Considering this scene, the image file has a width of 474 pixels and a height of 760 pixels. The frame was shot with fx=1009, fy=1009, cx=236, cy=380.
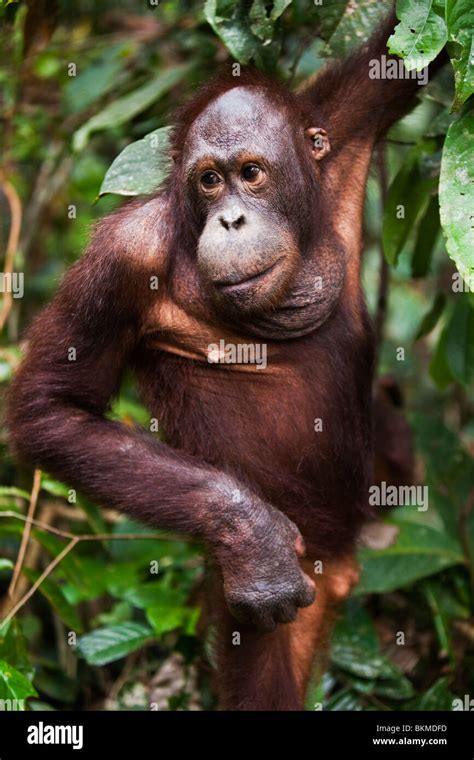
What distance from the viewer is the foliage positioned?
10.9 feet

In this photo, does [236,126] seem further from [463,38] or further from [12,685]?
[12,685]

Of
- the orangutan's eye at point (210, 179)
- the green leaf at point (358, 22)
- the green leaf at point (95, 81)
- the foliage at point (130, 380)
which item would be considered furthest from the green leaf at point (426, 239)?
the green leaf at point (95, 81)

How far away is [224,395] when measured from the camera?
11.0ft

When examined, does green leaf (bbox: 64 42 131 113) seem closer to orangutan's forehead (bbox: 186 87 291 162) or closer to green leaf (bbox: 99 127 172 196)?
green leaf (bbox: 99 127 172 196)

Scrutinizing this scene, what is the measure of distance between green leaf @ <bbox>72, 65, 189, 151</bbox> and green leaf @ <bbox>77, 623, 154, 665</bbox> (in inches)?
77.2

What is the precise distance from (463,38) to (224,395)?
134cm

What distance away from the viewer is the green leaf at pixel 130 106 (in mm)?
4195

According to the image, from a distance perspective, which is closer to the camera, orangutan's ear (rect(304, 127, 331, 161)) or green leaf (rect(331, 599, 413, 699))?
orangutan's ear (rect(304, 127, 331, 161))

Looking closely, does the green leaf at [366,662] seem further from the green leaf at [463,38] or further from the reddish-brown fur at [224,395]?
the green leaf at [463,38]

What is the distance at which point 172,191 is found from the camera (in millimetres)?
3291
